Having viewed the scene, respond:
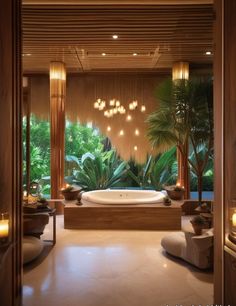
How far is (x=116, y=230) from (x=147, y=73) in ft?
14.8

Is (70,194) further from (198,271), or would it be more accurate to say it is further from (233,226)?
(233,226)

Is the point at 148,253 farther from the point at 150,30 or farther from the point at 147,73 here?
the point at 147,73

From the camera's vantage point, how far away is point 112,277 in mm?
3271

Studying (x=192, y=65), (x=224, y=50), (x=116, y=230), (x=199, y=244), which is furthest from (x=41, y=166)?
(x=224, y=50)

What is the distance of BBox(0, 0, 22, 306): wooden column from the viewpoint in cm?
212

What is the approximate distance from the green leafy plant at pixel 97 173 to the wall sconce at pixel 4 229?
5.30 metres

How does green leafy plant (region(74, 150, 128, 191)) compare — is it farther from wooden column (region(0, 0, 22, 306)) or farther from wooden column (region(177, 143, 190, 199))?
wooden column (region(0, 0, 22, 306))

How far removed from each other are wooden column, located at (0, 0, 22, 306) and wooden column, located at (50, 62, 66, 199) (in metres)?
4.31

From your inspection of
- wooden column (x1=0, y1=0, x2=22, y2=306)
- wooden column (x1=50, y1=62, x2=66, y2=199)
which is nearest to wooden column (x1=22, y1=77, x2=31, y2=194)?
wooden column (x1=50, y1=62, x2=66, y2=199)

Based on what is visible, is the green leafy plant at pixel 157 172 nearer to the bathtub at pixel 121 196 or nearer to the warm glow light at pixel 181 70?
the bathtub at pixel 121 196

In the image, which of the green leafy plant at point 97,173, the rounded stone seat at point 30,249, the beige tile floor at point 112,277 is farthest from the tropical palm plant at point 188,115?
the rounded stone seat at point 30,249

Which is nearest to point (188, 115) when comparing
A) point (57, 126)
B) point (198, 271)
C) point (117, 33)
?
point (117, 33)

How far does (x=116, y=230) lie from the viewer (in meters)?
5.21

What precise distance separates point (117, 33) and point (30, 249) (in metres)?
3.66
